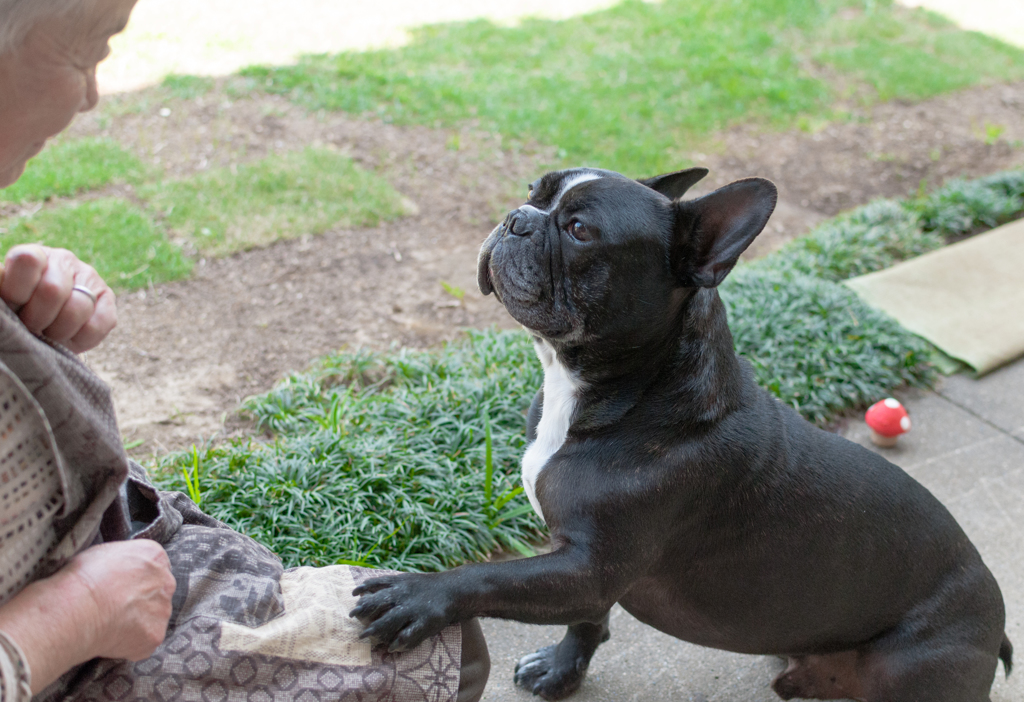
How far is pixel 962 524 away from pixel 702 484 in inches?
81.2

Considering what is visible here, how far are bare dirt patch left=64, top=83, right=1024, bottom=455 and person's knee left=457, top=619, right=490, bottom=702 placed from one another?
2189 mm

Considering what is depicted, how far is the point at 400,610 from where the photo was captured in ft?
6.73

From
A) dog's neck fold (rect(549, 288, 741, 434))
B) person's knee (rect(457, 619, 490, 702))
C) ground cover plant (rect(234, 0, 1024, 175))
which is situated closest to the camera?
person's knee (rect(457, 619, 490, 702))

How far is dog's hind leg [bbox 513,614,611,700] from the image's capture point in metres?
2.95

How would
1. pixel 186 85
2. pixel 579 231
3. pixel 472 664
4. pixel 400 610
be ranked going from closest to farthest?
pixel 400 610 < pixel 472 664 < pixel 579 231 < pixel 186 85

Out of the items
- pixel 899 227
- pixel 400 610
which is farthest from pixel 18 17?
pixel 899 227

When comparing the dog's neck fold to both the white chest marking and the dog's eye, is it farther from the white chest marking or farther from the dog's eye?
the dog's eye

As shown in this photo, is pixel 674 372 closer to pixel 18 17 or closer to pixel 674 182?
pixel 674 182

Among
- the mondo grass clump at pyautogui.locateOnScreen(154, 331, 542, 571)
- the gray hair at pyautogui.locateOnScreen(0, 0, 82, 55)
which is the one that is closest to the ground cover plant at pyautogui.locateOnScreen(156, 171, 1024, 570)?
the mondo grass clump at pyautogui.locateOnScreen(154, 331, 542, 571)

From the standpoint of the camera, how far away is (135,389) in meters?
4.24

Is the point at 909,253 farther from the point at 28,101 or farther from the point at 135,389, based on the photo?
the point at 28,101

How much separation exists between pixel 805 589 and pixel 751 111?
6086mm

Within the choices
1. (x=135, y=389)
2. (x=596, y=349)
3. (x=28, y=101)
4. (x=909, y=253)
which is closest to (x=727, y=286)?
(x=909, y=253)

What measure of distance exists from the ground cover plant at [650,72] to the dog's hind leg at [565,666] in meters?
4.17
